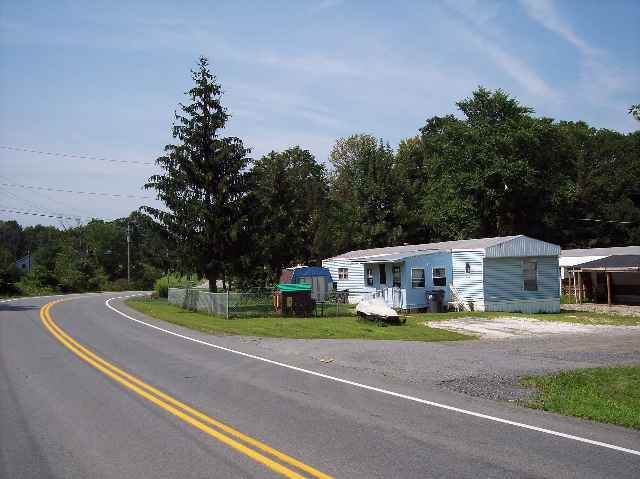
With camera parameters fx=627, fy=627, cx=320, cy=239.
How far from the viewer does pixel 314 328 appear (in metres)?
23.2

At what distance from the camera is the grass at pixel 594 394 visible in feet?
30.3

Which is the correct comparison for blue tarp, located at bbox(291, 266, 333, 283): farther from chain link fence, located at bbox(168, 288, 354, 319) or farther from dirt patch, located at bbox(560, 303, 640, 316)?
dirt patch, located at bbox(560, 303, 640, 316)

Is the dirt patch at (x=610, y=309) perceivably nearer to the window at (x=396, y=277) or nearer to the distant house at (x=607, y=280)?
the distant house at (x=607, y=280)

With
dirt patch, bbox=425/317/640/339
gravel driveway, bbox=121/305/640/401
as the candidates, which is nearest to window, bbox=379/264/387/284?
dirt patch, bbox=425/317/640/339

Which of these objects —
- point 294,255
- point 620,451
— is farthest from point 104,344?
point 294,255

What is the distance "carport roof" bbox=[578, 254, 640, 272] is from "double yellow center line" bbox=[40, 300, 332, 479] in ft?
101

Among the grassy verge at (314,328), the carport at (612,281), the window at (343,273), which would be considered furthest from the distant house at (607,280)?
the grassy verge at (314,328)

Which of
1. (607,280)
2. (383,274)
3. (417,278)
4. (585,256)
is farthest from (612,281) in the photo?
(383,274)

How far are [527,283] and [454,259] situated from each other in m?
3.98

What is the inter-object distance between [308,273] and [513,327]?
17484 millimetres

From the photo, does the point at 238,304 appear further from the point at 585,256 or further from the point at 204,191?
the point at 585,256

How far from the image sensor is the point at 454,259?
33.0 meters

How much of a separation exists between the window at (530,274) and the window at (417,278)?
5263mm

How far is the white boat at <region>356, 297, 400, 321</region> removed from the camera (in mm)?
25109
